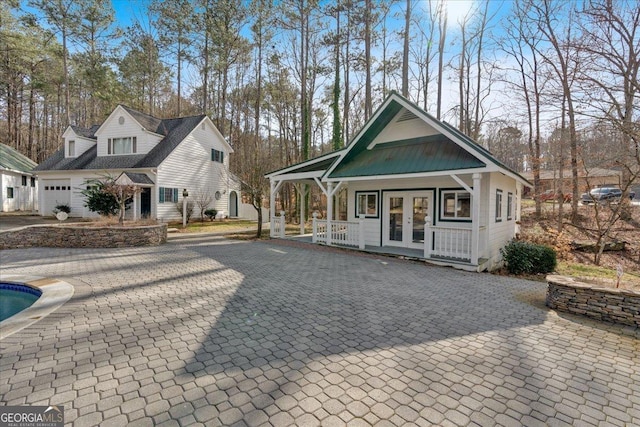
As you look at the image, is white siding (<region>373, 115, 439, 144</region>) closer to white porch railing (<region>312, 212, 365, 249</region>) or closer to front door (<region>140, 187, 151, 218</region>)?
white porch railing (<region>312, 212, 365, 249</region>)

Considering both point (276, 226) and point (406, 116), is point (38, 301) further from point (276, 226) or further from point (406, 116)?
point (406, 116)

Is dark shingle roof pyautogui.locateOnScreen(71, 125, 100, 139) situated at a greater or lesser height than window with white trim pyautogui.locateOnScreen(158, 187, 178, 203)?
greater

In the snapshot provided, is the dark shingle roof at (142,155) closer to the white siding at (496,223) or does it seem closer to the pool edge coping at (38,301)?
the pool edge coping at (38,301)

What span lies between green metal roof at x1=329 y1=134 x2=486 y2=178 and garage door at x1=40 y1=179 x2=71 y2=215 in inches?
766

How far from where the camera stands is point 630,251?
12977 mm

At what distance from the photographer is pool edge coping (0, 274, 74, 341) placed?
407cm

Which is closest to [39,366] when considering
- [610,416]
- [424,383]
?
[424,383]

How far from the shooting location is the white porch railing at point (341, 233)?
11031 mm

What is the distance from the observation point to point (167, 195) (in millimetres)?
18797

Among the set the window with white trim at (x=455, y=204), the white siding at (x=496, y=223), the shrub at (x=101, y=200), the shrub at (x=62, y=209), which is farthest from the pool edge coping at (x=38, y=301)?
the shrub at (x=62, y=209)

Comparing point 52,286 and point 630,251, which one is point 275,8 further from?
point 630,251

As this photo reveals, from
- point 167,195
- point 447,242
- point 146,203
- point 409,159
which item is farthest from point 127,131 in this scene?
point 447,242

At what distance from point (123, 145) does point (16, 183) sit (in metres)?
11.1

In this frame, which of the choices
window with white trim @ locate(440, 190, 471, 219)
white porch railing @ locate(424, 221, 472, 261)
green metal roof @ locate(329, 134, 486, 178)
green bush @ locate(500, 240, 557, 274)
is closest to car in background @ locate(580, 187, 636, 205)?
green bush @ locate(500, 240, 557, 274)
